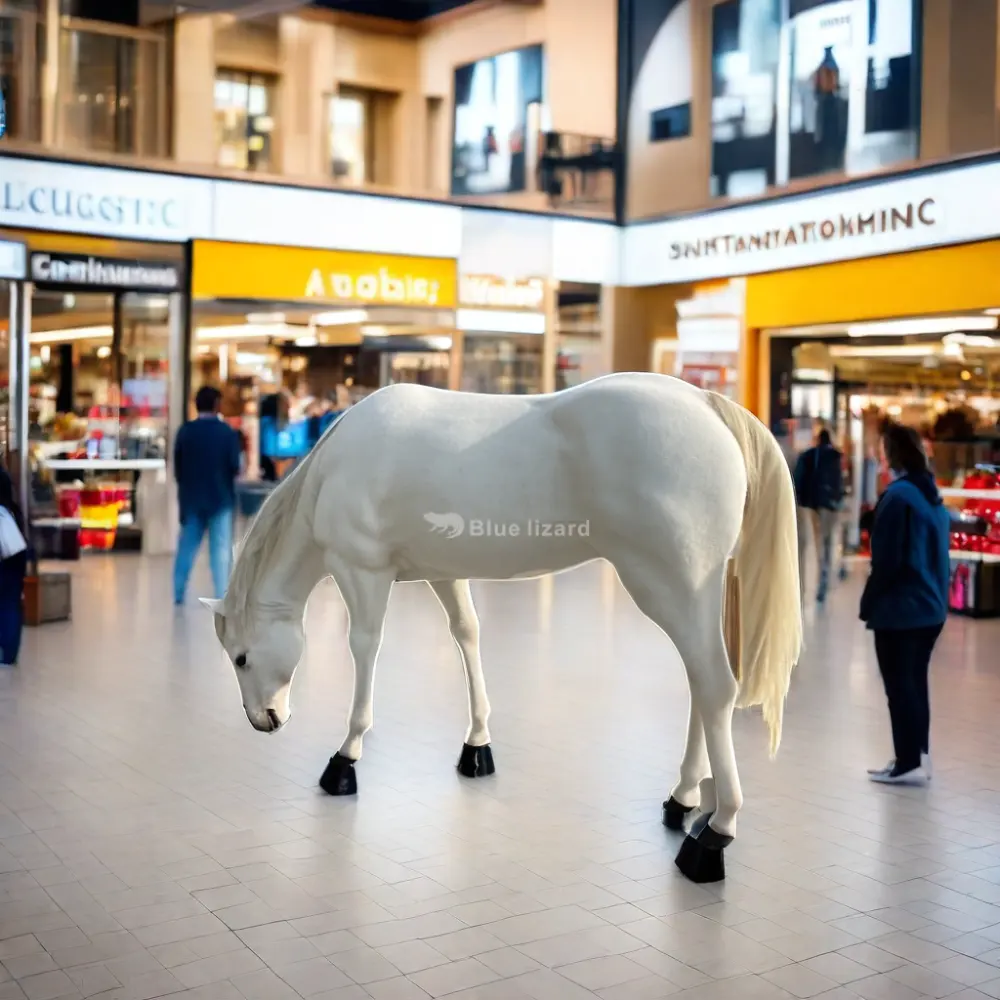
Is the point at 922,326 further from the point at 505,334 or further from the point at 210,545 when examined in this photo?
the point at 210,545

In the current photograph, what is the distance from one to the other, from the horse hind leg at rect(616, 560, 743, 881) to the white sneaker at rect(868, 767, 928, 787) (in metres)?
1.50

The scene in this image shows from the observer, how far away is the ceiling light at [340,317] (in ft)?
56.4

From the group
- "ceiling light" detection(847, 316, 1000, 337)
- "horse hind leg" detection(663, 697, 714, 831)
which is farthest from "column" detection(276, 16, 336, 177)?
"horse hind leg" detection(663, 697, 714, 831)

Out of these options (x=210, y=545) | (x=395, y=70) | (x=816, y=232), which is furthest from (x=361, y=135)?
(x=210, y=545)

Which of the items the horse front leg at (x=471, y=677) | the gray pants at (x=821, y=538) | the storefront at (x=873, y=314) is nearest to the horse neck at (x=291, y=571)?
the horse front leg at (x=471, y=677)

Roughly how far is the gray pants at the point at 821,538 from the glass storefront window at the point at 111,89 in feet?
28.6

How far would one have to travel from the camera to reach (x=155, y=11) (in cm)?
1573

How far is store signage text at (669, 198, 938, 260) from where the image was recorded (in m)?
14.9

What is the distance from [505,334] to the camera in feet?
61.9

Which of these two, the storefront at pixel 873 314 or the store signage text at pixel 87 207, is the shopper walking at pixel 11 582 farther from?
the storefront at pixel 873 314

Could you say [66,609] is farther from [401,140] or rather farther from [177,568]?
[401,140]

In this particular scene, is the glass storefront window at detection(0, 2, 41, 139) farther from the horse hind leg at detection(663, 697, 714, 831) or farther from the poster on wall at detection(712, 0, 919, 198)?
the horse hind leg at detection(663, 697, 714, 831)

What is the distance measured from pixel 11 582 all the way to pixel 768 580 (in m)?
5.51

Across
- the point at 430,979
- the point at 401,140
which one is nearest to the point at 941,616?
the point at 430,979
